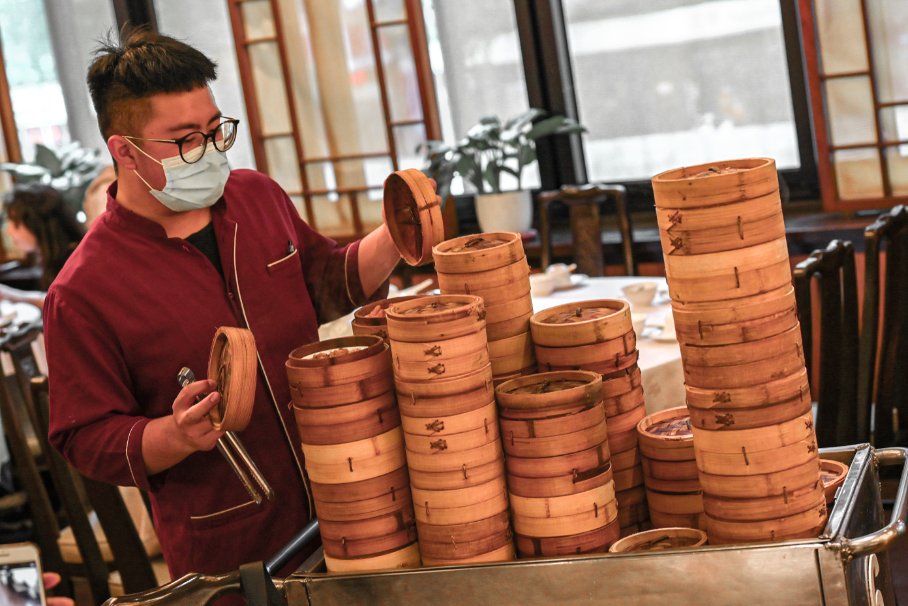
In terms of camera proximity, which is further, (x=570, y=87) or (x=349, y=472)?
(x=570, y=87)

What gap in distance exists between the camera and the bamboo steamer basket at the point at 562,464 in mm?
1300

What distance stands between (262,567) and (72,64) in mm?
5831

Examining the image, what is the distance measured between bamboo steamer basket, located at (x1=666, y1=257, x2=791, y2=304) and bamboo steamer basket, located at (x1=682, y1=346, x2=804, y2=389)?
0.08 meters

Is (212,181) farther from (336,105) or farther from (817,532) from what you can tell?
(336,105)

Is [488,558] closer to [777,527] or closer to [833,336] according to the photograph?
[777,527]

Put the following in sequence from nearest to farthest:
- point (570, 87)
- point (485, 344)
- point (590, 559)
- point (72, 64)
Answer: point (590, 559)
point (485, 344)
point (570, 87)
point (72, 64)

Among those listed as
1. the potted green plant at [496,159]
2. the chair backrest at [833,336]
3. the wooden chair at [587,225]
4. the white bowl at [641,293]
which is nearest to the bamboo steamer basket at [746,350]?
the chair backrest at [833,336]

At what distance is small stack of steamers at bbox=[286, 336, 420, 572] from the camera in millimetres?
1348

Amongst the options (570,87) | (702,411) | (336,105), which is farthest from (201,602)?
(336,105)

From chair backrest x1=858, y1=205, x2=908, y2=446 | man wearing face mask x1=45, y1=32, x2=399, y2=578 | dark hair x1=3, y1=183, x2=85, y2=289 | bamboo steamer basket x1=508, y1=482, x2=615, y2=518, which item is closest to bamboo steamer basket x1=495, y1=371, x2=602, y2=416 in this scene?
bamboo steamer basket x1=508, y1=482, x2=615, y2=518

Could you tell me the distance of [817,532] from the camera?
4.16 ft

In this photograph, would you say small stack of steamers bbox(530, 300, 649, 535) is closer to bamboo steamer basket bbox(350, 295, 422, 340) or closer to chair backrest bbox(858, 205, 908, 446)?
bamboo steamer basket bbox(350, 295, 422, 340)

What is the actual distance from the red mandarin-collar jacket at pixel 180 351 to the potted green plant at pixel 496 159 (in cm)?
283

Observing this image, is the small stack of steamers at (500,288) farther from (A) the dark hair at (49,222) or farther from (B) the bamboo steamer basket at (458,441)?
(A) the dark hair at (49,222)
